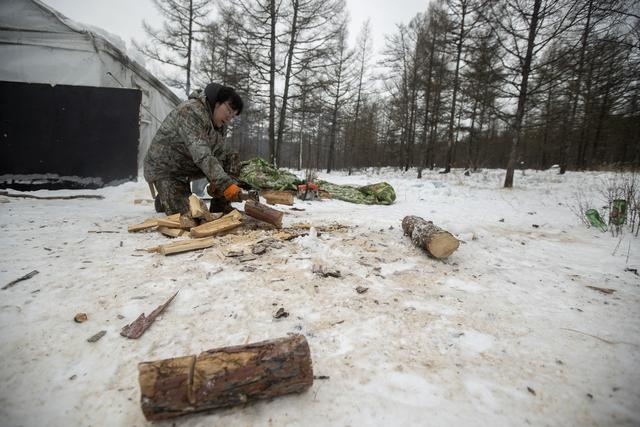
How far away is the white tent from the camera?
6.01m

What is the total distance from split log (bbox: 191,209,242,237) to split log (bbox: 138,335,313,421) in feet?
6.62

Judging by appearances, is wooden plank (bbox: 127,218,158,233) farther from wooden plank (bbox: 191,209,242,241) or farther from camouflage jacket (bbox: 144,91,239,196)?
camouflage jacket (bbox: 144,91,239,196)

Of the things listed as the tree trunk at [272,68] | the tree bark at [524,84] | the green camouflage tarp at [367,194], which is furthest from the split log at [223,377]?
the tree trunk at [272,68]

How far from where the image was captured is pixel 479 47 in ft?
27.5

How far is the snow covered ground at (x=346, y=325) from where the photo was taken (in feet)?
3.51

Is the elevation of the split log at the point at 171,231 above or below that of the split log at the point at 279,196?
below

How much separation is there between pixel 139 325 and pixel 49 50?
844cm

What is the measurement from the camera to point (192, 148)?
3.11 metres

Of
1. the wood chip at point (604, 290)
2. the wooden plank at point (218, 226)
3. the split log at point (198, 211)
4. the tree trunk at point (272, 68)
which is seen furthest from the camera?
the tree trunk at point (272, 68)

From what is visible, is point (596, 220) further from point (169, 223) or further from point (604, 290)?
point (169, 223)

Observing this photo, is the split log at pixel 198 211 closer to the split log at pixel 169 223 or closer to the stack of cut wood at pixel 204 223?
the stack of cut wood at pixel 204 223

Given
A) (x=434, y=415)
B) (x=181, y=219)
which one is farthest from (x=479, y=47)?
(x=434, y=415)

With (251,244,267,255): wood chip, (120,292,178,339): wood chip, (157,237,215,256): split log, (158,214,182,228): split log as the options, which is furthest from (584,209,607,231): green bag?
(158,214,182,228): split log

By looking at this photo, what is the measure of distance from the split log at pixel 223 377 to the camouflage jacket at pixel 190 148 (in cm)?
226
